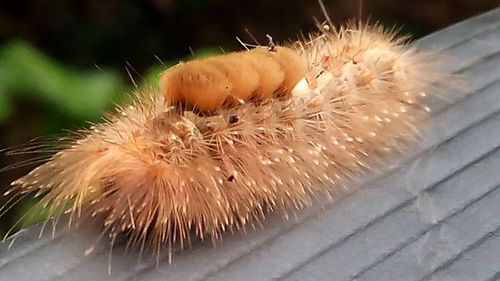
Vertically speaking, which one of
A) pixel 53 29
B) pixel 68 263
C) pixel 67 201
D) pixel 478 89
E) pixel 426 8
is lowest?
pixel 68 263

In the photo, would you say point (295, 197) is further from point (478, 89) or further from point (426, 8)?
point (426, 8)

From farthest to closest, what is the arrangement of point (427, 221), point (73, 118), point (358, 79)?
point (73, 118) < point (358, 79) < point (427, 221)

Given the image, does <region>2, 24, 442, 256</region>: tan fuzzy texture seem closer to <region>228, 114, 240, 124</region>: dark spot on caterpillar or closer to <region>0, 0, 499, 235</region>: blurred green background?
<region>228, 114, 240, 124</region>: dark spot on caterpillar

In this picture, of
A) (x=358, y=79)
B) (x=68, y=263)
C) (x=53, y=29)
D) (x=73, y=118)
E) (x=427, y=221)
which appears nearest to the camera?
(x=68, y=263)

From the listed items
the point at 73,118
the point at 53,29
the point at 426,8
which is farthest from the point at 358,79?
the point at 426,8

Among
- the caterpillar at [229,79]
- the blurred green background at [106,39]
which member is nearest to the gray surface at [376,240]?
the caterpillar at [229,79]

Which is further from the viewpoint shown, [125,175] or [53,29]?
[53,29]

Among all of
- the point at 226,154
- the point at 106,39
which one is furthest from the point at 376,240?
the point at 106,39
